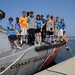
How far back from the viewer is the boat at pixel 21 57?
563 centimetres

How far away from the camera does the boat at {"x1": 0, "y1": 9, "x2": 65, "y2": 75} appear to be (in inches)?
222

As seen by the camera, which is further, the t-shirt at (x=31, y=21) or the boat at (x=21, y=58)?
the t-shirt at (x=31, y=21)

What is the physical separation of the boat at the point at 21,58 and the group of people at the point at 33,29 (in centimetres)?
→ 37

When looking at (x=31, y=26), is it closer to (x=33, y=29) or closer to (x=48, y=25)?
(x=33, y=29)

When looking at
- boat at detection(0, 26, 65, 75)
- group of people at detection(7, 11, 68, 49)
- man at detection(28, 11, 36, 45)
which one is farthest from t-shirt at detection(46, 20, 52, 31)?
man at detection(28, 11, 36, 45)

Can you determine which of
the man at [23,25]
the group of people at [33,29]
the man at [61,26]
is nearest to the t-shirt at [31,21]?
the group of people at [33,29]

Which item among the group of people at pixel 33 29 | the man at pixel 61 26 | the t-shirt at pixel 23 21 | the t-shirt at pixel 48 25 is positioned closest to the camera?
the group of people at pixel 33 29

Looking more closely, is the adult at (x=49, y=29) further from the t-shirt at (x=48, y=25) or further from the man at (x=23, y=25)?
the man at (x=23, y=25)

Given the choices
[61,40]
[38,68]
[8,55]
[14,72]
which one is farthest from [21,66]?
[61,40]

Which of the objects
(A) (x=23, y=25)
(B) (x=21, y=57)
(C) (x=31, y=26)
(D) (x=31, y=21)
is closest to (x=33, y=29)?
(C) (x=31, y=26)

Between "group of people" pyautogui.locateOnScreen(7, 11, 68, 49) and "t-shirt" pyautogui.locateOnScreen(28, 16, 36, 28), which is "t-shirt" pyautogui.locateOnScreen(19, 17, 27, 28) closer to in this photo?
"group of people" pyautogui.locateOnScreen(7, 11, 68, 49)

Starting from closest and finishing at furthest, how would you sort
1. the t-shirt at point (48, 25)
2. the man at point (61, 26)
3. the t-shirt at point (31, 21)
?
the t-shirt at point (31, 21) < the t-shirt at point (48, 25) < the man at point (61, 26)

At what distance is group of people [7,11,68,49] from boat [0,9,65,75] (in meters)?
0.36

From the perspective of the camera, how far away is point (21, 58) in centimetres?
610
